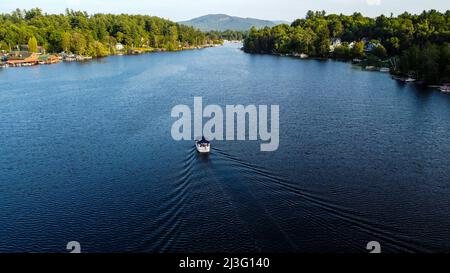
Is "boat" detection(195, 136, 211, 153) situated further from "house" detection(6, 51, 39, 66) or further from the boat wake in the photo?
Answer: "house" detection(6, 51, 39, 66)

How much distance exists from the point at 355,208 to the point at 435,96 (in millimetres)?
48512

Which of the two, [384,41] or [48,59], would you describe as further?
[384,41]

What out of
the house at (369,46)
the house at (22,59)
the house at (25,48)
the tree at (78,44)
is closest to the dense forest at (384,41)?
the house at (369,46)

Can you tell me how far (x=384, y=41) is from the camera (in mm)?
126000

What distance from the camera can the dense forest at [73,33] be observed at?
5517 inches

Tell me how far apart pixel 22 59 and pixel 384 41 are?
112 m

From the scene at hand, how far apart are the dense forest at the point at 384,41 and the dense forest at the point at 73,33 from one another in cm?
5368

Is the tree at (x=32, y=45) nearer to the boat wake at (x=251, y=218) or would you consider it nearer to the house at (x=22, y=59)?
the house at (x=22, y=59)

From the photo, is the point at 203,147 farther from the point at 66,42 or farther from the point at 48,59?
the point at 66,42

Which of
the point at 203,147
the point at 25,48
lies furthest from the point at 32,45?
the point at 203,147

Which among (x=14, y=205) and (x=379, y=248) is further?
(x=14, y=205)

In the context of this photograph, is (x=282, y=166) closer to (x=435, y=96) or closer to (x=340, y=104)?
(x=340, y=104)

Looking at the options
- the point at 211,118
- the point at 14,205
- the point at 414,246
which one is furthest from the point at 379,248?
the point at 211,118

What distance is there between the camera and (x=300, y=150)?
120 ft
